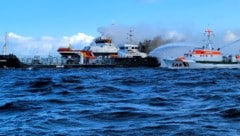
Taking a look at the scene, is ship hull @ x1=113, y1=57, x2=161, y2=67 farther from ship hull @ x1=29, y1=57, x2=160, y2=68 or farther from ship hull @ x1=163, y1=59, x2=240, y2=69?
ship hull @ x1=163, y1=59, x2=240, y2=69

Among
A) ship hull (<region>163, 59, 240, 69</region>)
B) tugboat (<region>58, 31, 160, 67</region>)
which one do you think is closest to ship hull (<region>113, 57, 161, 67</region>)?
tugboat (<region>58, 31, 160, 67</region>)

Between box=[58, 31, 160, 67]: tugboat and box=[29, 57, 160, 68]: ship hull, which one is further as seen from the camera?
box=[58, 31, 160, 67]: tugboat

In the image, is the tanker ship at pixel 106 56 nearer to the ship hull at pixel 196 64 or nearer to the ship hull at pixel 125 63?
the ship hull at pixel 125 63

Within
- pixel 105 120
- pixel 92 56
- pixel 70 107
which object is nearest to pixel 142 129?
pixel 105 120

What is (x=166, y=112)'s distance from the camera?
1841 cm

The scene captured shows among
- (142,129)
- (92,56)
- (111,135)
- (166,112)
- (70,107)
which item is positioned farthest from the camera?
(92,56)

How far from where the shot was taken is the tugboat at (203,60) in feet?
409

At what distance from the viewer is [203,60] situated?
125625 millimetres

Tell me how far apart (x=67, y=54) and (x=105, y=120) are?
445 ft

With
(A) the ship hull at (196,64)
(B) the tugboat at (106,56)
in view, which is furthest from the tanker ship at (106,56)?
(A) the ship hull at (196,64)

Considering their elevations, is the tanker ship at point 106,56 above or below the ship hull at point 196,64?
above

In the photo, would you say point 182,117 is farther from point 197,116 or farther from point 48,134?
point 48,134

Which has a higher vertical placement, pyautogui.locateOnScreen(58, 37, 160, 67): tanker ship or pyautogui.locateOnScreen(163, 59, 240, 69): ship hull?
pyautogui.locateOnScreen(58, 37, 160, 67): tanker ship

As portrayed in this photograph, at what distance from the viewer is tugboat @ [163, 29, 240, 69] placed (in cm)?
Result: 12481
